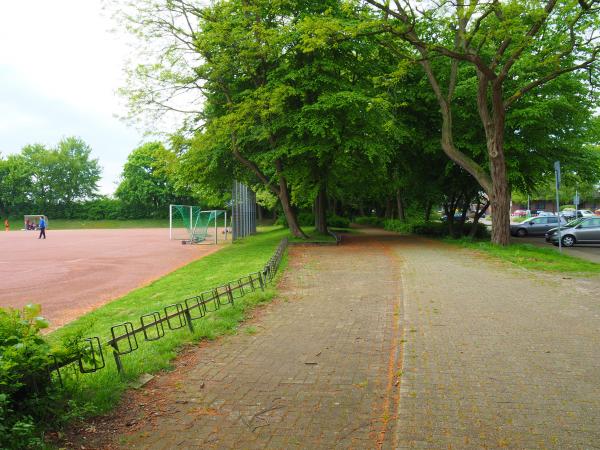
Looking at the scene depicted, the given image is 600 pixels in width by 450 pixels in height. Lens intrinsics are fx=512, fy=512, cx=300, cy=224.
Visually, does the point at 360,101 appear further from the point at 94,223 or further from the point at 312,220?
the point at 94,223

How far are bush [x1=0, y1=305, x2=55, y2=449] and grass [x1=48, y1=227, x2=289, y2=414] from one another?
336mm

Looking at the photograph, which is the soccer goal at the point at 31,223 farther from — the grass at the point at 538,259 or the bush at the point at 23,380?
the bush at the point at 23,380

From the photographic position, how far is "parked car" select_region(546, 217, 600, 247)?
2439cm

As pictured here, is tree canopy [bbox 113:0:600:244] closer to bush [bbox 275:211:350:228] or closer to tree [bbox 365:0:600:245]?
tree [bbox 365:0:600:245]

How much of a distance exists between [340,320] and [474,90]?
1781 cm

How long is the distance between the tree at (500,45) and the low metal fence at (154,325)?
9.13m

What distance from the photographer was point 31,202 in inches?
3430

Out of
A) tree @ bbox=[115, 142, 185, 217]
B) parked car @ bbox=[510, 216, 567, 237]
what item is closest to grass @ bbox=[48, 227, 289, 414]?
parked car @ bbox=[510, 216, 567, 237]

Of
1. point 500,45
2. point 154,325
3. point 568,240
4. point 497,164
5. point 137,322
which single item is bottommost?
point 137,322

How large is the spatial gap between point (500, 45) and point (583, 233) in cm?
1170

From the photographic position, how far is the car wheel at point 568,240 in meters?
24.7

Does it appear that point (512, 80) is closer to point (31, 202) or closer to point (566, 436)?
point (566, 436)

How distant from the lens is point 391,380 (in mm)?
4969

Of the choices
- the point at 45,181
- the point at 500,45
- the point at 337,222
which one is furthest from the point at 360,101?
the point at 45,181
